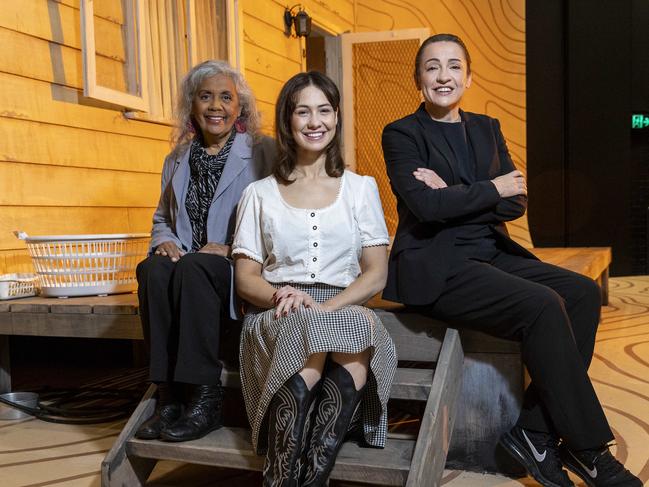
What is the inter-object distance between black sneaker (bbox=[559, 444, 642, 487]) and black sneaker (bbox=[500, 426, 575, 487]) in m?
0.04

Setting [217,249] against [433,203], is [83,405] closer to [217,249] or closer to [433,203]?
[217,249]

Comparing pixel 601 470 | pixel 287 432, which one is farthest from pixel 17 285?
pixel 601 470

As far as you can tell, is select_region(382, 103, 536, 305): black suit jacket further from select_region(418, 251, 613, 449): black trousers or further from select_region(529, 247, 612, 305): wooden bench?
select_region(529, 247, 612, 305): wooden bench

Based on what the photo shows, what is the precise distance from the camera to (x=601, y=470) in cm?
163

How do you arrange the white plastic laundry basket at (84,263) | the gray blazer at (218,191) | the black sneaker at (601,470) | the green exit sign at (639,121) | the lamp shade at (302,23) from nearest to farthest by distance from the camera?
the black sneaker at (601,470) → the gray blazer at (218,191) → the white plastic laundry basket at (84,263) → the lamp shade at (302,23) → the green exit sign at (639,121)

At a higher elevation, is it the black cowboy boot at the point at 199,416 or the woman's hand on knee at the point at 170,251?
the woman's hand on knee at the point at 170,251

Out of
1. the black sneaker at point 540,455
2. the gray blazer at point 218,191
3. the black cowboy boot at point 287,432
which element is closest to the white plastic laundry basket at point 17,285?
the gray blazer at point 218,191

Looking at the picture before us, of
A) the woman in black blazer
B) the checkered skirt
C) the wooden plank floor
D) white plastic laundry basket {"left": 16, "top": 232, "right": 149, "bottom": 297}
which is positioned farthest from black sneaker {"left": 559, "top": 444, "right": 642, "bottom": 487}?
white plastic laundry basket {"left": 16, "top": 232, "right": 149, "bottom": 297}

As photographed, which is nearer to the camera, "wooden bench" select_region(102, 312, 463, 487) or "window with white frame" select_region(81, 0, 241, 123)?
"wooden bench" select_region(102, 312, 463, 487)

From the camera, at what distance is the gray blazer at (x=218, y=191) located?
2.08 metres

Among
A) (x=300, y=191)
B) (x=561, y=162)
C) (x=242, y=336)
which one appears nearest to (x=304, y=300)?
(x=242, y=336)

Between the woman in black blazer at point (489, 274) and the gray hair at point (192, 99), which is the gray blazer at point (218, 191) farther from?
the woman in black blazer at point (489, 274)

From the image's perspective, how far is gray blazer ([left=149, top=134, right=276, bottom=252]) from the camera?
2084mm

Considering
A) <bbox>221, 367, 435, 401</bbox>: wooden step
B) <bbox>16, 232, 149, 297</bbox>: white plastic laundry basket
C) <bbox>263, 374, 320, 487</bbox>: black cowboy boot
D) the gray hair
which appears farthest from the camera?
<bbox>16, 232, 149, 297</bbox>: white plastic laundry basket
